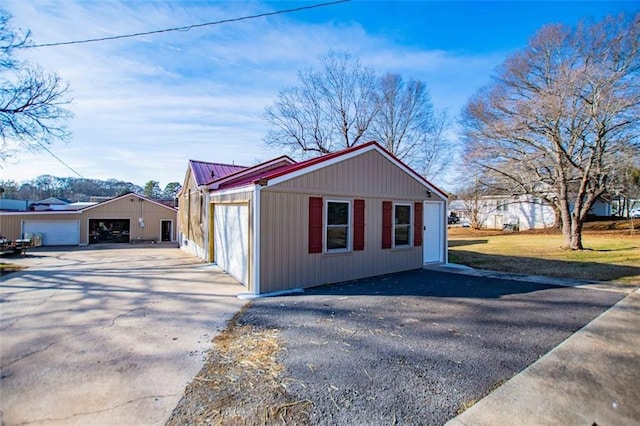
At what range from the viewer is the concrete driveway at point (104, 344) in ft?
9.26

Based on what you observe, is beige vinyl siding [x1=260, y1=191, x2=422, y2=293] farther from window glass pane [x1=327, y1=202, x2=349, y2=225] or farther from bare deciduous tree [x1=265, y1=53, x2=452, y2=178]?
bare deciduous tree [x1=265, y1=53, x2=452, y2=178]

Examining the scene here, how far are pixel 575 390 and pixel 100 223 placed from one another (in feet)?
88.7

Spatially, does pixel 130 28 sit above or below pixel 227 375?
above

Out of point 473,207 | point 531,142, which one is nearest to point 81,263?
point 531,142

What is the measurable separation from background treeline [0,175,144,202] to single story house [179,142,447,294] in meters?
38.2

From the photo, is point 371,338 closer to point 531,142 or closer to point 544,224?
point 531,142

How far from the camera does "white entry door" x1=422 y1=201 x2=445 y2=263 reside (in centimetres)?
1048

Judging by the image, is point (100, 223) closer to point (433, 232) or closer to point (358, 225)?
point (358, 225)

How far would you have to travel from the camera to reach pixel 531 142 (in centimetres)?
1472

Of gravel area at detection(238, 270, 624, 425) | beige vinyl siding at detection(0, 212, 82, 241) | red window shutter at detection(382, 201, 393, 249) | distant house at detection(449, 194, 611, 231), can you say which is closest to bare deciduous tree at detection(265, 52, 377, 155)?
distant house at detection(449, 194, 611, 231)

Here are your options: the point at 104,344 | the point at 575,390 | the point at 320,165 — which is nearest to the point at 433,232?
the point at 320,165

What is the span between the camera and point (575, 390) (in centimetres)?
312

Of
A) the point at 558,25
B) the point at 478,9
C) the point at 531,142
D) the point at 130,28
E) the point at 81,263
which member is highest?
the point at 558,25

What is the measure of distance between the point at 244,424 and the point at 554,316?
16.8 feet
